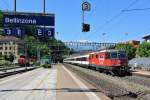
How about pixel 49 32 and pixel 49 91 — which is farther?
pixel 49 32

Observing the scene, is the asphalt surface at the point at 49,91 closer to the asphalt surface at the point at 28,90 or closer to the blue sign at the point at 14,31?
the asphalt surface at the point at 28,90

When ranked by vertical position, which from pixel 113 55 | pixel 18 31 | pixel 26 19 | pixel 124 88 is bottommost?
pixel 124 88

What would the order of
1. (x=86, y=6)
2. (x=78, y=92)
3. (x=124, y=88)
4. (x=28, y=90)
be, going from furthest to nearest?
(x=86, y=6) < (x=28, y=90) < (x=124, y=88) < (x=78, y=92)

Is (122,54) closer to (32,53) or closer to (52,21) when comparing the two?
(52,21)

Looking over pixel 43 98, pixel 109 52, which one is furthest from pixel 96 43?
pixel 43 98

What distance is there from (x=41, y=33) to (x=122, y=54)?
13385 mm

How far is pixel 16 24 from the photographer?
34.7 metres

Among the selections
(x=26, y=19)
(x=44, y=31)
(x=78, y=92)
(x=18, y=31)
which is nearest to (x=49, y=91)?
(x=78, y=92)

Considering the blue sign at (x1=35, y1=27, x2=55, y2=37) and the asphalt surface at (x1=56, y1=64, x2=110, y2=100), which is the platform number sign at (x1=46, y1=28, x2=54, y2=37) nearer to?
the blue sign at (x1=35, y1=27, x2=55, y2=37)

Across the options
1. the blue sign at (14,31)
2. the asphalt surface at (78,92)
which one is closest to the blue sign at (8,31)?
the blue sign at (14,31)

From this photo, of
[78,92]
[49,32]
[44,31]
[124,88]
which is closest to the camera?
[78,92]

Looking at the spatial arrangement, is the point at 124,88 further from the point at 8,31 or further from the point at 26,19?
the point at 8,31

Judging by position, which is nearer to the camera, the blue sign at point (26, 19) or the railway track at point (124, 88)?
the railway track at point (124, 88)

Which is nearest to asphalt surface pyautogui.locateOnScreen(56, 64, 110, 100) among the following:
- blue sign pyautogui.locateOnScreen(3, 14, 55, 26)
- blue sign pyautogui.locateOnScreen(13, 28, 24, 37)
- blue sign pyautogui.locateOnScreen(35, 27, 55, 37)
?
blue sign pyautogui.locateOnScreen(3, 14, 55, 26)
